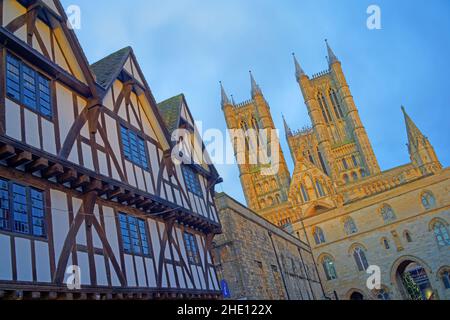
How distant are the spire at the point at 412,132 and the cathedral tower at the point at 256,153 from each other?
22734mm

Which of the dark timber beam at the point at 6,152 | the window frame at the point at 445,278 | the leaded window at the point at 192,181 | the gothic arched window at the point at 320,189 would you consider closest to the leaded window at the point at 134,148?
the leaded window at the point at 192,181

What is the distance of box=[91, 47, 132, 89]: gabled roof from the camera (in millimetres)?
11758

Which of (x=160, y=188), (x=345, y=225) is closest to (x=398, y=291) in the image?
(x=345, y=225)

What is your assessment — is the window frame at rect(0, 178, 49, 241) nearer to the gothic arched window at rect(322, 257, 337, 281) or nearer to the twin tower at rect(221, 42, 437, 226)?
the gothic arched window at rect(322, 257, 337, 281)

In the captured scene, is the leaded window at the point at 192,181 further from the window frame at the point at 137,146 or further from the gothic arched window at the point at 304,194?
the gothic arched window at the point at 304,194

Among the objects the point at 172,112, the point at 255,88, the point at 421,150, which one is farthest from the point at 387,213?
the point at 255,88

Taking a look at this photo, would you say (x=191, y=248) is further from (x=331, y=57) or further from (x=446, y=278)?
(x=331, y=57)

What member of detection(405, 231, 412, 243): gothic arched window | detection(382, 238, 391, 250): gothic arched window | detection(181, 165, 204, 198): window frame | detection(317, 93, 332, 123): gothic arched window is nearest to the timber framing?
detection(181, 165, 204, 198): window frame

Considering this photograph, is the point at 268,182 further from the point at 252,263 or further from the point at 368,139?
the point at 252,263

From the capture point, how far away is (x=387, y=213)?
4244cm

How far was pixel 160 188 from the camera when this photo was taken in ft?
42.3

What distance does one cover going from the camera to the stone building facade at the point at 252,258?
18.3 metres

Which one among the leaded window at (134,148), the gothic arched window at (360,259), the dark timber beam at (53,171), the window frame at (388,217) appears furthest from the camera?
the gothic arched window at (360,259)
